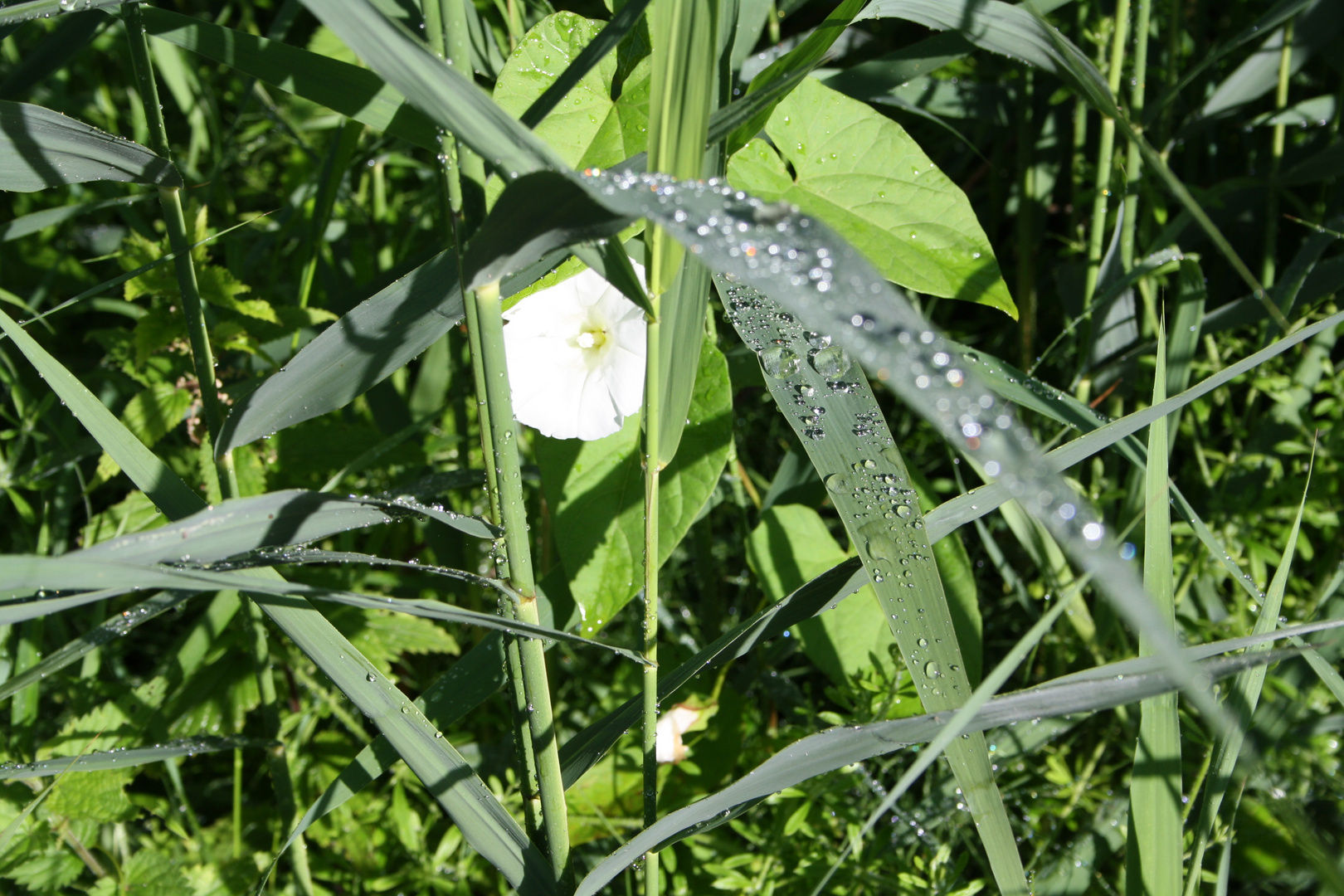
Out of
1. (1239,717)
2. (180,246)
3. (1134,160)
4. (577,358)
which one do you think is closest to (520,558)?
(577,358)

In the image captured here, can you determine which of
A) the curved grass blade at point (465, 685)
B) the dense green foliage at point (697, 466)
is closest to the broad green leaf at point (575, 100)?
the dense green foliage at point (697, 466)

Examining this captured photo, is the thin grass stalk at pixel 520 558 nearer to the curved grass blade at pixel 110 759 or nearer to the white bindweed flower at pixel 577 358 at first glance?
the white bindweed flower at pixel 577 358

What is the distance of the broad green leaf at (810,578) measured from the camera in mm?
931

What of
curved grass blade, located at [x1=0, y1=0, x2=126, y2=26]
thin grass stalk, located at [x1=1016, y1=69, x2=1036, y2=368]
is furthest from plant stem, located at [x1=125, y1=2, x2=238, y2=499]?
thin grass stalk, located at [x1=1016, y1=69, x2=1036, y2=368]

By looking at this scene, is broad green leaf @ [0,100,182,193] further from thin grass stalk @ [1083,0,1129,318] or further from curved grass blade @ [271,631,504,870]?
thin grass stalk @ [1083,0,1129,318]

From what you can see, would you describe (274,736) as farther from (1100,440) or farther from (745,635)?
(1100,440)

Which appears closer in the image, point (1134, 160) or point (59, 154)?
point (59, 154)

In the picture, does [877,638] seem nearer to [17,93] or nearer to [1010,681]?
[1010,681]

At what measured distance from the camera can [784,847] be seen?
0.87 meters

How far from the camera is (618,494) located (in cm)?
78

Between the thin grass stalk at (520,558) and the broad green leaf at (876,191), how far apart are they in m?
0.32

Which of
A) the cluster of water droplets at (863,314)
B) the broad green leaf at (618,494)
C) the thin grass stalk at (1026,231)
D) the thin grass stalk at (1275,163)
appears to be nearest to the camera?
the cluster of water droplets at (863,314)

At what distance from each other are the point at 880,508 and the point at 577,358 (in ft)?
1.18

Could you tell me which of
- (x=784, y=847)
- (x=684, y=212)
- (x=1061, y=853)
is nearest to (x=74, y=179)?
(x=684, y=212)
